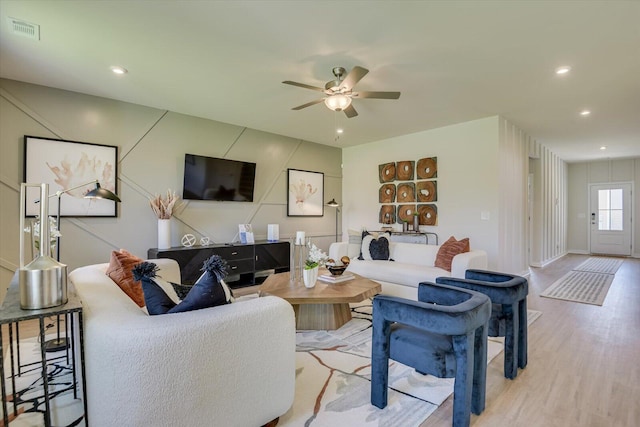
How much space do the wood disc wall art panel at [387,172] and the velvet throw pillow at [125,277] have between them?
483 cm

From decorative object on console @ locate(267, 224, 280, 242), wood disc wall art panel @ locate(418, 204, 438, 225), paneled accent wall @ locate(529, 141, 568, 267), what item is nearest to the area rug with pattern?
decorative object on console @ locate(267, 224, 280, 242)

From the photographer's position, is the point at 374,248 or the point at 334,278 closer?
the point at 334,278

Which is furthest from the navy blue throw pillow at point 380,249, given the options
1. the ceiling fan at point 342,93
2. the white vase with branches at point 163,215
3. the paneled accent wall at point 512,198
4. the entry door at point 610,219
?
the entry door at point 610,219

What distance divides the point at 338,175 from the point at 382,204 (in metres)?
1.26

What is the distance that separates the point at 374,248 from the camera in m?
4.64

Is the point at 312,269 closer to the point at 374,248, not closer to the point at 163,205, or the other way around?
the point at 374,248

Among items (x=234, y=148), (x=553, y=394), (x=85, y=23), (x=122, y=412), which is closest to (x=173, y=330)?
(x=122, y=412)

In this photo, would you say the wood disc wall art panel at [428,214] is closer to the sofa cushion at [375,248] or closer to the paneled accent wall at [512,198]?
the paneled accent wall at [512,198]

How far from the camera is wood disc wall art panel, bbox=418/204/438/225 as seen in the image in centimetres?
548

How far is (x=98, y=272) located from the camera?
89.6 inches

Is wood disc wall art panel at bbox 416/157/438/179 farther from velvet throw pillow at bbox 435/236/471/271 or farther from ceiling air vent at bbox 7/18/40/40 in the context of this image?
ceiling air vent at bbox 7/18/40/40

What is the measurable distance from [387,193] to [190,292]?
5.10m

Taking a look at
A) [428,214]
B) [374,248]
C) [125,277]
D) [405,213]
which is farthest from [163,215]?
[428,214]

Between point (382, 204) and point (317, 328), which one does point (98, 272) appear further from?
point (382, 204)
